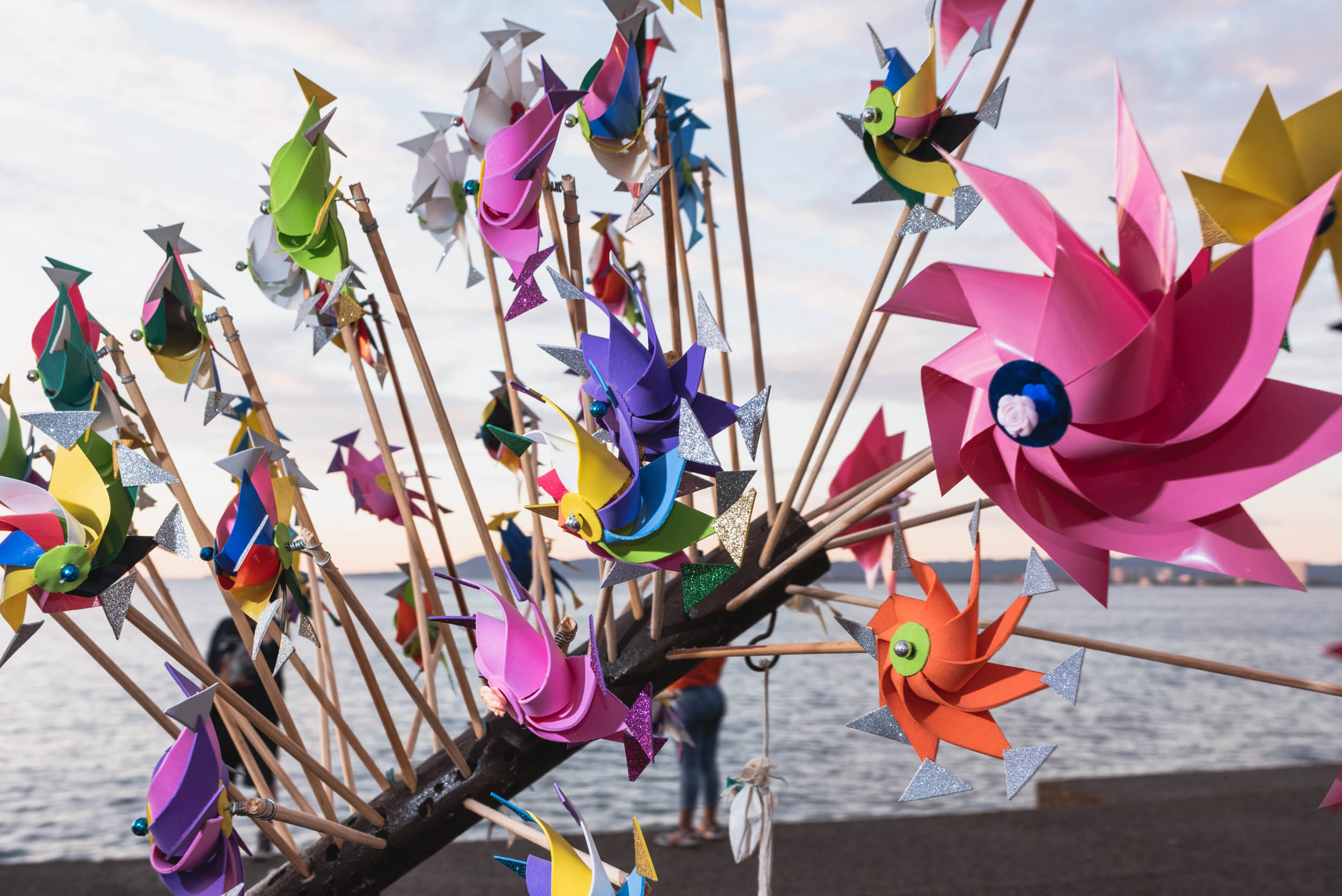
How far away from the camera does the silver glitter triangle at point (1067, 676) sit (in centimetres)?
41

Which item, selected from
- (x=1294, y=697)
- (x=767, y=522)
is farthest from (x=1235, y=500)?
(x=1294, y=697)

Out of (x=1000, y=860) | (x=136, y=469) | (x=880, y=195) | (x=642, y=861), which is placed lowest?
(x=1000, y=860)

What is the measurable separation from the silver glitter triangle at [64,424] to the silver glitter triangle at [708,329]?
0.30 metres

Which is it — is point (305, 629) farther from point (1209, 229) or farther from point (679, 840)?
point (679, 840)

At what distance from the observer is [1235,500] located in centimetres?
31

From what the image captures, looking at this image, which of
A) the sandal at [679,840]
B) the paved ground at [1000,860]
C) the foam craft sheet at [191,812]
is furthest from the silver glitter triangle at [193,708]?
the sandal at [679,840]

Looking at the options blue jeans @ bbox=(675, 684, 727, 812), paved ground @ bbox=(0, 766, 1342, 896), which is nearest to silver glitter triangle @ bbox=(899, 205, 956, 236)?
paved ground @ bbox=(0, 766, 1342, 896)

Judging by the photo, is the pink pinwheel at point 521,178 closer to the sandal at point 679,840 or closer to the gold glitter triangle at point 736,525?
the gold glitter triangle at point 736,525

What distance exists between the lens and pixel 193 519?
0.54 metres

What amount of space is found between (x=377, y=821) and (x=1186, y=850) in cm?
258

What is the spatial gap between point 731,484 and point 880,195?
0.18 m

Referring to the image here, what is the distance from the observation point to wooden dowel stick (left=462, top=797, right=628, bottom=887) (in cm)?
43

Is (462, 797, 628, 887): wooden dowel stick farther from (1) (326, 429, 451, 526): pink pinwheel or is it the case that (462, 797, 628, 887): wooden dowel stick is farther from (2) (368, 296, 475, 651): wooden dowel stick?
(1) (326, 429, 451, 526): pink pinwheel

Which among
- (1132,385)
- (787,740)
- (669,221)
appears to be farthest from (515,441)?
(787,740)
